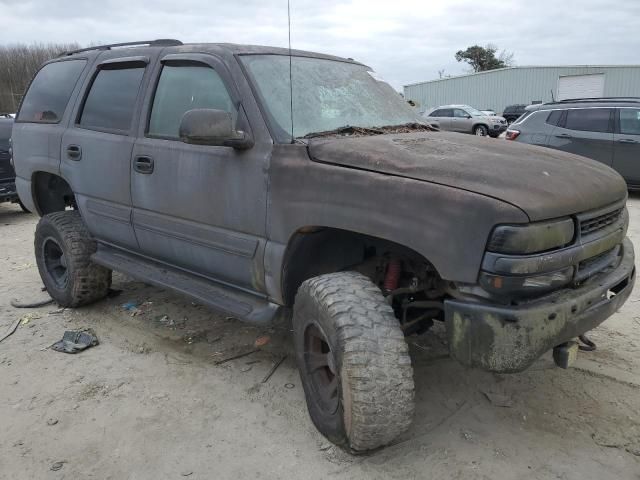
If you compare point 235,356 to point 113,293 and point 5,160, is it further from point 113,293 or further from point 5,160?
point 5,160

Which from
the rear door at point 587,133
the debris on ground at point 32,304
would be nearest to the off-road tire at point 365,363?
the debris on ground at point 32,304

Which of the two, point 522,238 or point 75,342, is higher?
point 522,238

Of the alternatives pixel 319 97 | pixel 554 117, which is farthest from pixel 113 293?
pixel 554 117

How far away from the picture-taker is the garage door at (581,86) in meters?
34.6

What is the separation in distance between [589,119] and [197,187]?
326 inches

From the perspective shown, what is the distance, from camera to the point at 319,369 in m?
2.85

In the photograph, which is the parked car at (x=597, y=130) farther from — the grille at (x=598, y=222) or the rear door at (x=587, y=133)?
the grille at (x=598, y=222)

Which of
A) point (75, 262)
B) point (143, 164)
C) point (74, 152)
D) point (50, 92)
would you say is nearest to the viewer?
point (143, 164)

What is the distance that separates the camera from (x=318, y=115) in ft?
10.0

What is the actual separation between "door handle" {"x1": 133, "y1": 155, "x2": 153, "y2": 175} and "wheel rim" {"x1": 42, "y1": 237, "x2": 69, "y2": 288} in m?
1.57

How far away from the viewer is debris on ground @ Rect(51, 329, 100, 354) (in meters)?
3.83

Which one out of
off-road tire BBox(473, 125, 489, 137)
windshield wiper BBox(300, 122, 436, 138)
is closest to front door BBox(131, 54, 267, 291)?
windshield wiper BBox(300, 122, 436, 138)

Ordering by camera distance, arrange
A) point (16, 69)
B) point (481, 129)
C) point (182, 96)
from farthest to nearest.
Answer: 1. point (16, 69)
2. point (481, 129)
3. point (182, 96)

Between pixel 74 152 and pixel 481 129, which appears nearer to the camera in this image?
pixel 74 152
